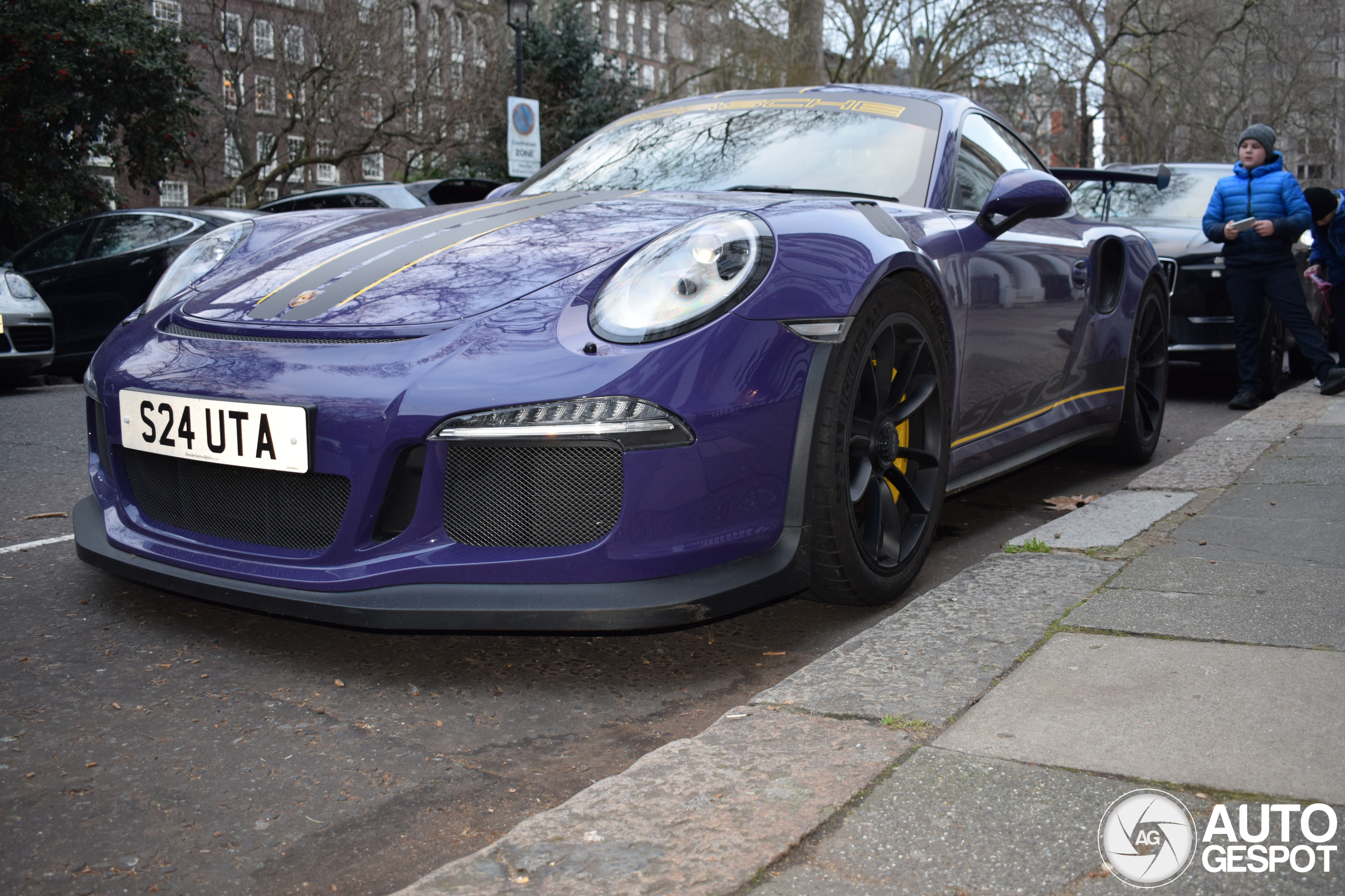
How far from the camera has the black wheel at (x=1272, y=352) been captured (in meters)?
7.56

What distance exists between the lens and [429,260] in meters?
2.84

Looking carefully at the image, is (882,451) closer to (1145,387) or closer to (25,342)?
(1145,387)

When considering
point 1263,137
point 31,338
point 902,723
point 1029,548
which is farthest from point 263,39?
point 902,723

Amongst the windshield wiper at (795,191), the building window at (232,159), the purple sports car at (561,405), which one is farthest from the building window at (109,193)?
the windshield wiper at (795,191)

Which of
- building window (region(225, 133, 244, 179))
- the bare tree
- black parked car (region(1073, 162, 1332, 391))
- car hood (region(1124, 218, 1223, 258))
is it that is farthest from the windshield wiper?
building window (region(225, 133, 244, 179))

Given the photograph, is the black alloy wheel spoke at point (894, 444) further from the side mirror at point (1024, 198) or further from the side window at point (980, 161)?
the side window at point (980, 161)

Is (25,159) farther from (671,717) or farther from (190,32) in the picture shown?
(671,717)

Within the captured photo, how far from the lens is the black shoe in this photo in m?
7.21

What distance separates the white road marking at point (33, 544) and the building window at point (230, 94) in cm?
2394

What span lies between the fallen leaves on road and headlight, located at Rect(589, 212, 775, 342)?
222 cm

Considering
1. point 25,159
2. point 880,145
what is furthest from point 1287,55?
point 880,145

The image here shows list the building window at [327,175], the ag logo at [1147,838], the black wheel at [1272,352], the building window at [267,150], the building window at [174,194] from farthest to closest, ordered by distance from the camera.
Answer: the building window at [327,175]
the building window at [174,194]
the building window at [267,150]
the black wheel at [1272,352]
the ag logo at [1147,838]

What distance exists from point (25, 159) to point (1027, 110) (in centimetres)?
3371

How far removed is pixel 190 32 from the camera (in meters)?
15.9
